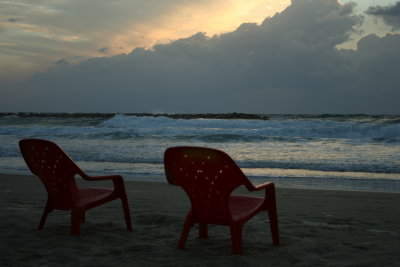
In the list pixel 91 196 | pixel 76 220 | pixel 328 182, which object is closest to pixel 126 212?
pixel 91 196

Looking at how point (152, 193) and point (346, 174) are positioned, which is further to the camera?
point (346, 174)

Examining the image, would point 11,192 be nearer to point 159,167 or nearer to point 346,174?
point 159,167

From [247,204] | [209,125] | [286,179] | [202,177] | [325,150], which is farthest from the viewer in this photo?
[209,125]

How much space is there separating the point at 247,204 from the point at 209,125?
26492 mm

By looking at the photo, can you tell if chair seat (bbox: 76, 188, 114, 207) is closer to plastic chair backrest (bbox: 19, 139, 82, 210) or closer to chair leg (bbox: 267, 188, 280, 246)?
plastic chair backrest (bbox: 19, 139, 82, 210)

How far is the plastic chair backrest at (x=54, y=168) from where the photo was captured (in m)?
3.76

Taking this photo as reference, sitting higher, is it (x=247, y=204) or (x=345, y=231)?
(x=247, y=204)

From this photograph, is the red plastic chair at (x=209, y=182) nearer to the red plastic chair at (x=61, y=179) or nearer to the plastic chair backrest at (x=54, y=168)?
the red plastic chair at (x=61, y=179)

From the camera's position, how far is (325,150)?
13461mm

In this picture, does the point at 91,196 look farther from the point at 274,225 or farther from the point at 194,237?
the point at 274,225

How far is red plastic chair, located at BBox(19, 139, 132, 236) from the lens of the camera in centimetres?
376

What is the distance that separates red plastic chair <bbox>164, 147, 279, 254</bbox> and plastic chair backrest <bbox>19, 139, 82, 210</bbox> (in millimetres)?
969

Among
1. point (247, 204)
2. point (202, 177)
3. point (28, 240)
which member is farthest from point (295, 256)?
point (28, 240)

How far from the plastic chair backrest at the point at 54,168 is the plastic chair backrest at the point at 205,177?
94 cm
